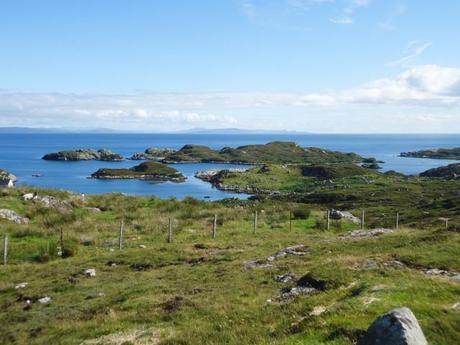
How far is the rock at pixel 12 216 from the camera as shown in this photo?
1578 inches

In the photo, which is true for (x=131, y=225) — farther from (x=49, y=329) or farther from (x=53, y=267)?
(x=49, y=329)

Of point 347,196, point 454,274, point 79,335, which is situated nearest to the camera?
point 79,335

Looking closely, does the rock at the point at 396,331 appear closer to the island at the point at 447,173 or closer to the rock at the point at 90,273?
the rock at the point at 90,273

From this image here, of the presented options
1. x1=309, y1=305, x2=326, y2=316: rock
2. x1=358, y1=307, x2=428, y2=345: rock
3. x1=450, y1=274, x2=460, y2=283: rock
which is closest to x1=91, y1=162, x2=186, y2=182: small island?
x1=450, y1=274, x2=460, y2=283: rock

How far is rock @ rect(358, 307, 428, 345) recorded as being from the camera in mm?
9859

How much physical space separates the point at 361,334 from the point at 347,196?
9149 cm

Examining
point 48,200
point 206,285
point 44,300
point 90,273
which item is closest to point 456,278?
point 206,285

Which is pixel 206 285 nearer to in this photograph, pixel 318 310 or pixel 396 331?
pixel 318 310

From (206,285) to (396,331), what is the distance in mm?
12929

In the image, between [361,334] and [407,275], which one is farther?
[407,275]

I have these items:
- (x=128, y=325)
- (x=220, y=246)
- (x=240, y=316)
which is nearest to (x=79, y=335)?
(x=128, y=325)

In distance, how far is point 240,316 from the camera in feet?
53.6

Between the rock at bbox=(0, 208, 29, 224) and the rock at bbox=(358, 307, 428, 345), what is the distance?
116 ft

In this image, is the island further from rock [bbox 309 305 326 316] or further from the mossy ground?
rock [bbox 309 305 326 316]
